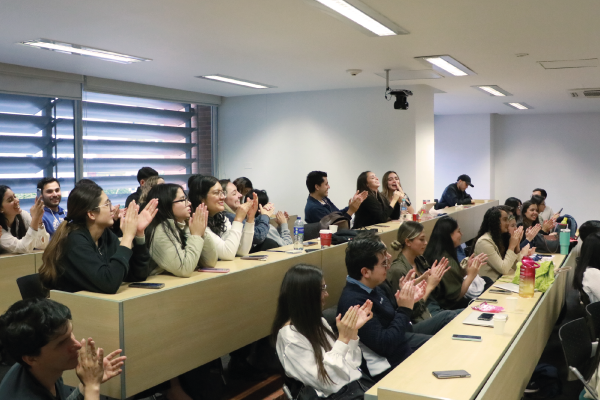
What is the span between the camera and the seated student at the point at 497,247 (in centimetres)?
450

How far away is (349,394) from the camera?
97.9 inches

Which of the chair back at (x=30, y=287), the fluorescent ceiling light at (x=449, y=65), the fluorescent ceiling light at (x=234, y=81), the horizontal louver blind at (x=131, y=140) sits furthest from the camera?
the horizontal louver blind at (x=131, y=140)

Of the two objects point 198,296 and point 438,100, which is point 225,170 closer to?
point 438,100

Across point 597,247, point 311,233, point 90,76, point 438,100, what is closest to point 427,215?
point 311,233

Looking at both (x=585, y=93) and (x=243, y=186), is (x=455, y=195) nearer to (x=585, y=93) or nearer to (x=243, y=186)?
(x=585, y=93)

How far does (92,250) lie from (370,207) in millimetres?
3584

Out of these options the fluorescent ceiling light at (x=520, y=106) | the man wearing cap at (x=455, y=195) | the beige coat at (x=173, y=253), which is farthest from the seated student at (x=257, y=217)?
the fluorescent ceiling light at (x=520, y=106)

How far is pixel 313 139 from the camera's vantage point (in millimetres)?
8438

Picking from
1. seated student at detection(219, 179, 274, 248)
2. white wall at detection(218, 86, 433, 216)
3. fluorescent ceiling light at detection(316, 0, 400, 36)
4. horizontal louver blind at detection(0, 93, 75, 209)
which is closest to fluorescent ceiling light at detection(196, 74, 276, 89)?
white wall at detection(218, 86, 433, 216)

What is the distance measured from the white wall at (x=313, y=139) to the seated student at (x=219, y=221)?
14.7 feet

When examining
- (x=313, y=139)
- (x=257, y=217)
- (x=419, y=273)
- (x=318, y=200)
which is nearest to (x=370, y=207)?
(x=318, y=200)

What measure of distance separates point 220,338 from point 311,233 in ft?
6.90

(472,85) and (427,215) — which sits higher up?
(472,85)

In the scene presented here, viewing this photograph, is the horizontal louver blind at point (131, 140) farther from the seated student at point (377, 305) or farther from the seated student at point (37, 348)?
the seated student at point (37, 348)
